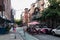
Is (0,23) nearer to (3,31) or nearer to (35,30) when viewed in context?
(3,31)

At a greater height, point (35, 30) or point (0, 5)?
point (0, 5)

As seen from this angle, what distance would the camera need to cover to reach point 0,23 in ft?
120

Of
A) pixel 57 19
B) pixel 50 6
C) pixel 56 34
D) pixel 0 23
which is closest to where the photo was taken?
pixel 56 34

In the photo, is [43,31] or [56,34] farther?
[43,31]

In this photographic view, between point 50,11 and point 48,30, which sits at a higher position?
point 50,11

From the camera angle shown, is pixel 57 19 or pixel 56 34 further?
pixel 57 19

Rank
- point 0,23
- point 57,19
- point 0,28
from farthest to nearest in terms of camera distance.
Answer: point 57,19 < point 0,23 < point 0,28

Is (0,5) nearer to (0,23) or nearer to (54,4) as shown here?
(0,23)

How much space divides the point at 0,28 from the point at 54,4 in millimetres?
12511

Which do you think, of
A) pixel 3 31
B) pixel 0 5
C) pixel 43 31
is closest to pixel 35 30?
pixel 43 31

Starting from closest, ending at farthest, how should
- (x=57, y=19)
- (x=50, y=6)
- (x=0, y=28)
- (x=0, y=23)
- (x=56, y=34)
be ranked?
1. (x=56, y=34)
2. (x=0, y=28)
3. (x=0, y=23)
4. (x=50, y=6)
5. (x=57, y=19)

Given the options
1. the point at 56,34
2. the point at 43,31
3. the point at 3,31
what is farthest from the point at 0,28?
the point at 56,34

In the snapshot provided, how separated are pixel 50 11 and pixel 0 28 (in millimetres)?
11537

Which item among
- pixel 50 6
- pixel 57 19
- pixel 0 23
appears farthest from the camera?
pixel 57 19
